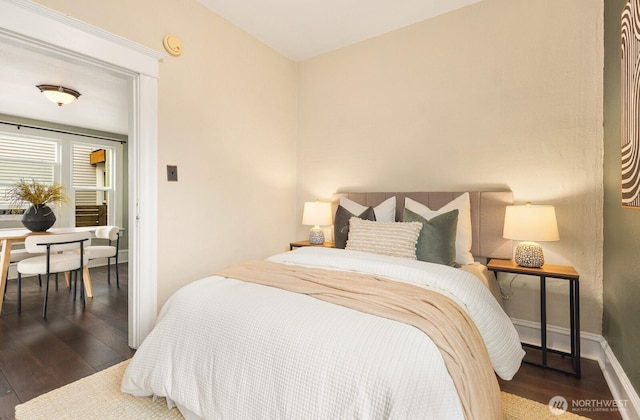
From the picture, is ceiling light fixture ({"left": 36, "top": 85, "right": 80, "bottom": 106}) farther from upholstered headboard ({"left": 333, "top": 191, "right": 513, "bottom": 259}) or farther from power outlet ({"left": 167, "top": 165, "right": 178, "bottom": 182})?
upholstered headboard ({"left": 333, "top": 191, "right": 513, "bottom": 259})

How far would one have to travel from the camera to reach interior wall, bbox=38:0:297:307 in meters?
2.28

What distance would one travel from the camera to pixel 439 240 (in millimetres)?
2076

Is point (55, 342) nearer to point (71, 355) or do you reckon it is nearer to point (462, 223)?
point (71, 355)

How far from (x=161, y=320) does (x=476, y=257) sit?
2.32 m

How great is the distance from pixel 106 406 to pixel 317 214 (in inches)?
82.3

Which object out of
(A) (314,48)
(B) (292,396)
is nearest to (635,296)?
(B) (292,396)

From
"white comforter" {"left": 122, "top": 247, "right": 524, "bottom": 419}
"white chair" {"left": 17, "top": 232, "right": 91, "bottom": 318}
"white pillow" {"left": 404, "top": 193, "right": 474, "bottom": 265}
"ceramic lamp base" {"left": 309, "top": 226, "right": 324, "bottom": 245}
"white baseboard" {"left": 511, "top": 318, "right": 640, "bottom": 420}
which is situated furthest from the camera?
"ceramic lamp base" {"left": 309, "top": 226, "right": 324, "bottom": 245}

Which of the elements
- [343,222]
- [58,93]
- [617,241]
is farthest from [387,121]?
[58,93]

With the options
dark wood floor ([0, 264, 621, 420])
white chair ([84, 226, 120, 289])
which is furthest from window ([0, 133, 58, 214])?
dark wood floor ([0, 264, 621, 420])

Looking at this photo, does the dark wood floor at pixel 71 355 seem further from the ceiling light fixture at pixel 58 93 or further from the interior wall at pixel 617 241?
the ceiling light fixture at pixel 58 93

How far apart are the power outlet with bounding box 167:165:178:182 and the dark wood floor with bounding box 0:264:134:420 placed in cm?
132

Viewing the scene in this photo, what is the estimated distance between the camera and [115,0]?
202cm

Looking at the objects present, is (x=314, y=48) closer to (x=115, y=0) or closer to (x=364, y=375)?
(x=115, y=0)

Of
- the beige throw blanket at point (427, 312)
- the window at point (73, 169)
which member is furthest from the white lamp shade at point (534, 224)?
the window at point (73, 169)
